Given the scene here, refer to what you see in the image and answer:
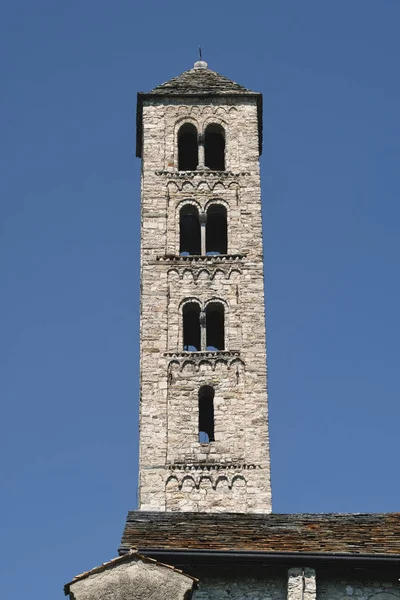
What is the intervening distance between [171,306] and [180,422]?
115 inches

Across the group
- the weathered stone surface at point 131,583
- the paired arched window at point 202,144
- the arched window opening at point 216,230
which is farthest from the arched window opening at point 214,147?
the weathered stone surface at point 131,583

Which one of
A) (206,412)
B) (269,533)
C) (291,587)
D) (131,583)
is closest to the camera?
(131,583)

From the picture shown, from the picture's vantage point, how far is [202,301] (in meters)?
31.1

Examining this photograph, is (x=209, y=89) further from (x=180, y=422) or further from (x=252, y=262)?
(x=180, y=422)

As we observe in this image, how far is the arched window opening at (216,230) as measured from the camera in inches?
1300

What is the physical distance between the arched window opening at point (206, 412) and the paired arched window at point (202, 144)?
656 centimetres

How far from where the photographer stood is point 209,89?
1385 inches

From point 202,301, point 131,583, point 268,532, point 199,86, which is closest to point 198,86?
point 199,86

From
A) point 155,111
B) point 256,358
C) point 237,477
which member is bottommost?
point 237,477

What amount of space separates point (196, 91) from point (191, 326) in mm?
6523

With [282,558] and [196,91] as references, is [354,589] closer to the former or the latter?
[282,558]

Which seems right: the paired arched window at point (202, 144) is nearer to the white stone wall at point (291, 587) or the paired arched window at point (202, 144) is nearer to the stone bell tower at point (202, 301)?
the stone bell tower at point (202, 301)

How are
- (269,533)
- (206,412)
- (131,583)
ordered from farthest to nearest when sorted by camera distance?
(206,412)
(269,533)
(131,583)

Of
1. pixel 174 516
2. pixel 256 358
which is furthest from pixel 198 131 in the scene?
pixel 174 516
